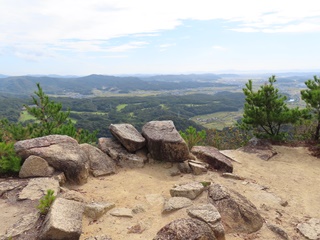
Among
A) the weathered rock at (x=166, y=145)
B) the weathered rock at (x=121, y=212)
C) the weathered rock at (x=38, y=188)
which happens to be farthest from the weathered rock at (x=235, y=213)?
the weathered rock at (x=38, y=188)

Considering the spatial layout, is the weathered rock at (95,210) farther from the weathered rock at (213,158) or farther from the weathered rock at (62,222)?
the weathered rock at (213,158)

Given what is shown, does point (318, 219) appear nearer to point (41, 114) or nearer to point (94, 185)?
point (94, 185)

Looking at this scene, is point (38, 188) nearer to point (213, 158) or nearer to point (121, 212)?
point (121, 212)

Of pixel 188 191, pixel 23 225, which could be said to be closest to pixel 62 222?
pixel 23 225

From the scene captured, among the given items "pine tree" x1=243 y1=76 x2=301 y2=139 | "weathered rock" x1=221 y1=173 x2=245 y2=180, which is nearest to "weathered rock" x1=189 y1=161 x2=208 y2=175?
"weathered rock" x1=221 y1=173 x2=245 y2=180

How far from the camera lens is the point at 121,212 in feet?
23.5

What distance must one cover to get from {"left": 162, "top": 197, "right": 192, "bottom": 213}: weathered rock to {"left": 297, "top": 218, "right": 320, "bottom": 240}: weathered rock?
301 cm

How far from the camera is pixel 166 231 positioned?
5.61 m

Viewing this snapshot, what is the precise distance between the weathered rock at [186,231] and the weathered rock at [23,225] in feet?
9.97

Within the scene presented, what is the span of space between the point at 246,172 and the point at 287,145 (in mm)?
5947

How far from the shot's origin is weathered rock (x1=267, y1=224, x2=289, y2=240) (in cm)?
657

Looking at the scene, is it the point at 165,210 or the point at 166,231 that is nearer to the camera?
the point at 166,231

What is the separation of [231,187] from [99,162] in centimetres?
523

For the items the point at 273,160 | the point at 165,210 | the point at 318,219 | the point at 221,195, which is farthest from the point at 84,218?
the point at 273,160
